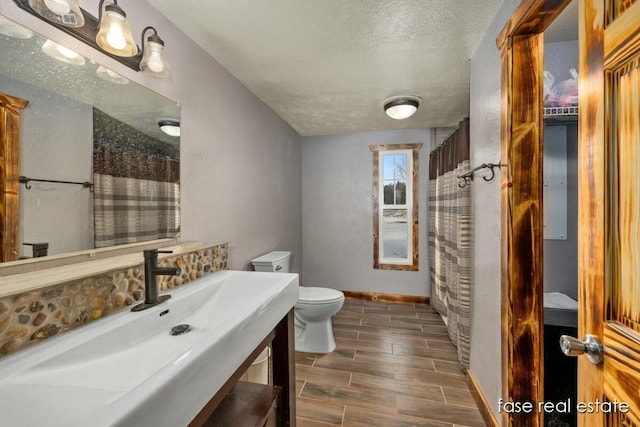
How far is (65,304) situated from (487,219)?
185cm

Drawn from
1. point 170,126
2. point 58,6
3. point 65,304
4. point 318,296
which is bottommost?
point 318,296

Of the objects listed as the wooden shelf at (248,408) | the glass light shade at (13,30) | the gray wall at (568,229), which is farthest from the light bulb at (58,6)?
the gray wall at (568,229)

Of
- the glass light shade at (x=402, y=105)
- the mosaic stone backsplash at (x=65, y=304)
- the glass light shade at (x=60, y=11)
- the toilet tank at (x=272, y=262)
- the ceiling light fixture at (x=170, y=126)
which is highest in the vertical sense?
the glass light shade at (x=402, y=105)

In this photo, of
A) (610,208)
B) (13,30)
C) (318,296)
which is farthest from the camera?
(318,296)

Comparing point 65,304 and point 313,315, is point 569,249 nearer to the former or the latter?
point 313,315

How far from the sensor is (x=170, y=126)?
4.67 feet

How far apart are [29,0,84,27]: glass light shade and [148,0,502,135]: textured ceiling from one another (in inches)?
20.3

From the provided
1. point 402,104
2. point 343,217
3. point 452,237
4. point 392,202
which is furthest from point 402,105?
point 343,217

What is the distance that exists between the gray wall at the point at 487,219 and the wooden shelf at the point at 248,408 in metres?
1.15

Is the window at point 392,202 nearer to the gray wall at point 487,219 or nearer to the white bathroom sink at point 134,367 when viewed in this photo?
the gray wall at point 487,219

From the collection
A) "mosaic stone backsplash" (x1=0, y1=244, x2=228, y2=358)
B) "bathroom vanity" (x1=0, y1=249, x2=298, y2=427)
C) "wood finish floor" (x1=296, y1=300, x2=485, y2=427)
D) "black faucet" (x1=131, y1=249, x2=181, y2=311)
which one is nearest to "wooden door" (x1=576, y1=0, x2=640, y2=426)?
"bathroom vanity" (x1=0, y1=249, x2=298, y2=427)

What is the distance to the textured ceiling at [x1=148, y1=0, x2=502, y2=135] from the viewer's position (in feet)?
4.42

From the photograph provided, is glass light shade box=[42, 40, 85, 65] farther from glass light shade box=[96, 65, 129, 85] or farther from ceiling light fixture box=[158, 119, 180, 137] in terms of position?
ceiling light fixture box=[158, 119, 180, 137]

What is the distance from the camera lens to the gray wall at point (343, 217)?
3.50 meters
